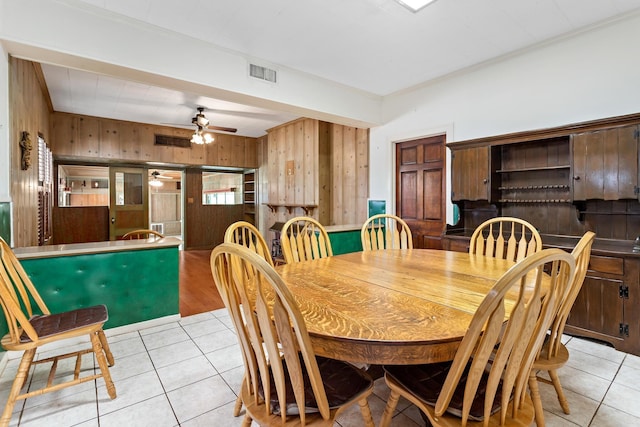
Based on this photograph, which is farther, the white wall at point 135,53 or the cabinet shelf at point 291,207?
the cabinet shelf at point 291,207

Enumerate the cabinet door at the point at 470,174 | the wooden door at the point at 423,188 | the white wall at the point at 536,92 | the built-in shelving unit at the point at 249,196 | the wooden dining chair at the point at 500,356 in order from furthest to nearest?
the built-in shelving unit at the point at 249,196
the wooden door at the point at 423,188
the cabinet door at the point at 470,174
the white wall at the point at 536,92
the wooden dining chair at the point at 500,356

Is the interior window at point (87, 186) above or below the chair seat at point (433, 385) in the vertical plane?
above

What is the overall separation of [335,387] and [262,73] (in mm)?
3257

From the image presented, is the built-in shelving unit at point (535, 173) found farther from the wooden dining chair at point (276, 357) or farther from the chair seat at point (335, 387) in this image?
the wooden dining chair at point (276, 357)

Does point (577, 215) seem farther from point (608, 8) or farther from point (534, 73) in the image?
point (608, 8)

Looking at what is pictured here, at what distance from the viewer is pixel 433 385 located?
122 cm

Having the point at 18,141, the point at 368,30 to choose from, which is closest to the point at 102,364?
the point at 18,141

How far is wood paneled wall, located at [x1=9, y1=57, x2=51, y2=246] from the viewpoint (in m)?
2.54

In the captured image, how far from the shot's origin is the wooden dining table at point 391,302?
1.03 meters

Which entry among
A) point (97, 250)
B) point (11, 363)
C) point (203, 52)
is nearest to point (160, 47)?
point (203, 52)

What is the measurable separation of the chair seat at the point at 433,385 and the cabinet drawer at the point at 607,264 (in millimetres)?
1990

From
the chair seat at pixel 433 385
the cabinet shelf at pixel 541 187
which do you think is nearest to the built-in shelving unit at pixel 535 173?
the cabinet shelf at pixel 541 187

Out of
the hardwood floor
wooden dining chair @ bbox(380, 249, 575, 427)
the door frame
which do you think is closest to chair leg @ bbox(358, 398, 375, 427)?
wooden dining chair @ bbox(380, 249, 575, 427)

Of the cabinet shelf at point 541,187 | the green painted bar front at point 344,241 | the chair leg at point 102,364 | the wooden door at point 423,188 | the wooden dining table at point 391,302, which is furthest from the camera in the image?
the green painted bar front at point 344,241
